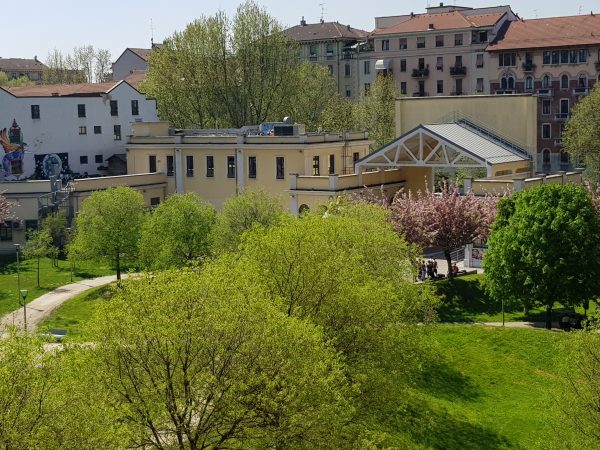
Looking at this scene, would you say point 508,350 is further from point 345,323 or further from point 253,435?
point 253,435

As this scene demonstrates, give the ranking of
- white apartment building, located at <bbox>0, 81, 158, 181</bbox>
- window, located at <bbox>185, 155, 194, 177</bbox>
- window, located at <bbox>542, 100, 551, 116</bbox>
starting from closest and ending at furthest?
window, located at <bbox>185, 155, 194, 177</bbox> < white apartment building, located at <bbox>0, 81, 158, 181</bbox> < window, located at <bbox>542, 100, 551, 116</bbox>

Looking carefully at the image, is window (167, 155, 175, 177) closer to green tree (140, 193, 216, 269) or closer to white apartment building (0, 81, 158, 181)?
white apartment building (0, 81, 158, 181)

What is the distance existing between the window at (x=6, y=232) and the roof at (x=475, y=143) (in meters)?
26.7

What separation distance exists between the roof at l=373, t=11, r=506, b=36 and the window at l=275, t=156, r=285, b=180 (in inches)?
1990

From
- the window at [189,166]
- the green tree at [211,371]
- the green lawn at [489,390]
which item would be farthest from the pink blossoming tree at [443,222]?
the green tree at [211,371]

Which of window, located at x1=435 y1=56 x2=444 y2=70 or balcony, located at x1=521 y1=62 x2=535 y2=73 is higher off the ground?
window, located at x1=435 y1=56 x2=444 y2=70

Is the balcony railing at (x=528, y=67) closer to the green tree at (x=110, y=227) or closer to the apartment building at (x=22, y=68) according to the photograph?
the green tree at (x=110, y=227)

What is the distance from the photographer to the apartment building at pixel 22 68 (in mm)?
189000

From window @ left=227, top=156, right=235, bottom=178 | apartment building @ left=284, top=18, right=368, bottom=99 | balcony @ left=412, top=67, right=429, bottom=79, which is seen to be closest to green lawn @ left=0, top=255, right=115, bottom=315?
window @ left=227, top=156, right=235, bottom=178

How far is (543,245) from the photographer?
49.1 metres

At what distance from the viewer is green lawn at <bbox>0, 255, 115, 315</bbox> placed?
5594cm

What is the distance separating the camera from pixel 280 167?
72500mm

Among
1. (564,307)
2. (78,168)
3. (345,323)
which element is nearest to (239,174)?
(78,168)

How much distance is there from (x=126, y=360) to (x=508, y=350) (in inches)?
937
